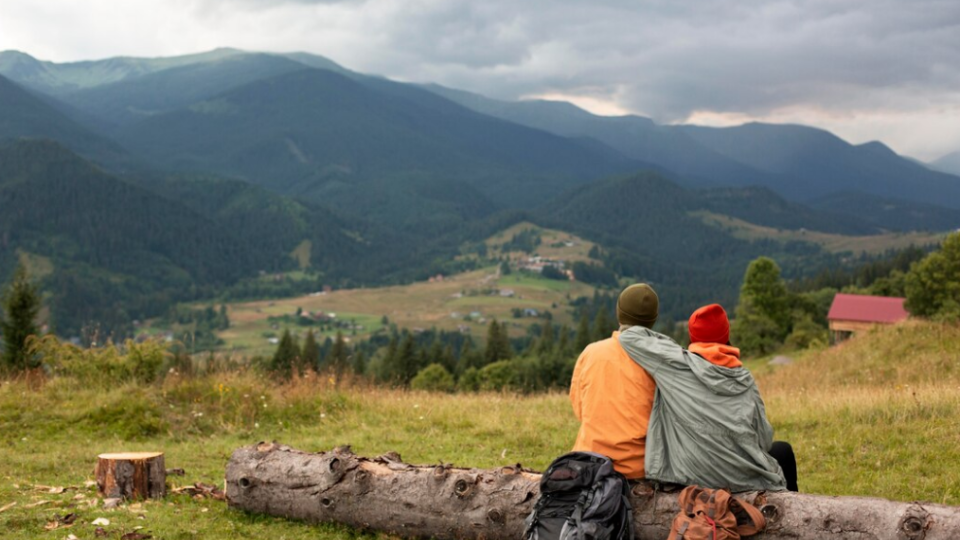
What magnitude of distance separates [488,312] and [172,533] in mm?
174395

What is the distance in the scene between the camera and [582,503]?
5199 millimetres

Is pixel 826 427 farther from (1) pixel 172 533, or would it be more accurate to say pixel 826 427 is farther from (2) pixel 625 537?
(1) pixel 172 533

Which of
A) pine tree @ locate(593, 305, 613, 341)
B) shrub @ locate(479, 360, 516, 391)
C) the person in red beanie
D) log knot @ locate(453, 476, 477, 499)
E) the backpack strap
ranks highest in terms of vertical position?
the person in red beanie

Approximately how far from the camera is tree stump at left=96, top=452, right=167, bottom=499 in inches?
304

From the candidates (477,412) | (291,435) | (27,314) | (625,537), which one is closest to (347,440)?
(291,435)

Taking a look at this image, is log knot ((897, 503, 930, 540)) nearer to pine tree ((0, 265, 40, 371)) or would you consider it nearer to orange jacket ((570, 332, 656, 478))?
orange jacket ((570, 332, 656, 478))

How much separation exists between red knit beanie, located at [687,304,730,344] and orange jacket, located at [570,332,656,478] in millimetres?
540

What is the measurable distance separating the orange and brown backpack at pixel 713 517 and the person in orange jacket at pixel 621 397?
48cm

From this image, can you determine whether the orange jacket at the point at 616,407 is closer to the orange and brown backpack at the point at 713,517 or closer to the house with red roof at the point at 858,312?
the orange and brown backpack at the point at 713,517

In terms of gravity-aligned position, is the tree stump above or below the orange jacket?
below

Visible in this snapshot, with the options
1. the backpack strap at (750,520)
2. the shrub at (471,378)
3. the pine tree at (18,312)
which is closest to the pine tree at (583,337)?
the shrub at (471,378)

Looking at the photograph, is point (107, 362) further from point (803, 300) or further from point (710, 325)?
point (803, 300)

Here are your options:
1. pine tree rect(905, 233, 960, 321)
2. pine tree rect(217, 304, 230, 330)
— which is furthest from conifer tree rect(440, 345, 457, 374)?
pine tree rect(217, 304, 230, 330)

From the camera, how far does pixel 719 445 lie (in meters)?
5.29
